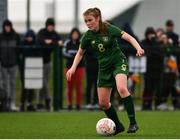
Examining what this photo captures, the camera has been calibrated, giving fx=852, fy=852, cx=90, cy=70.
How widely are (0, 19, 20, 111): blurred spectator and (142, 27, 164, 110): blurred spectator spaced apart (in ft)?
10.4

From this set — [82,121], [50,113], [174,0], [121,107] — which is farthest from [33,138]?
[174,0]

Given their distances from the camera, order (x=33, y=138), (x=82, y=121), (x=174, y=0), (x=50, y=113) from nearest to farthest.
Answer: (x=33, y=138), (x=82, y=121), (x=50, y=113), (x=174, y=0)

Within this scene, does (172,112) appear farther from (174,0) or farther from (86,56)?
(174,0)

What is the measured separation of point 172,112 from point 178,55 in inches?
70.4

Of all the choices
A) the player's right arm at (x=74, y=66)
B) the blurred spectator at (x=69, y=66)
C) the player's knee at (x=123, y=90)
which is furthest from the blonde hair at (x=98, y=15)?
the blurred spectator at (x=69, y=66)

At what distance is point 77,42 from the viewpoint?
20672 mm

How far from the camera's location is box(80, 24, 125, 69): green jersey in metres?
13.1

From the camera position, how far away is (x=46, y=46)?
2077 cm

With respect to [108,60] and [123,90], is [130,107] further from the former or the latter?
[108,60]

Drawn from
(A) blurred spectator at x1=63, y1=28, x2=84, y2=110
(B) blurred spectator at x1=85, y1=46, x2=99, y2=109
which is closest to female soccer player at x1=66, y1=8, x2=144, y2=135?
(A) blurred spectator at x1=63, y1=28, x2=84, y2=110

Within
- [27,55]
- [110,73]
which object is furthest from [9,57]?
[110,73]

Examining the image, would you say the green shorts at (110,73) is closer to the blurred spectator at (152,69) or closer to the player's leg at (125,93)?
the player's leg at (125,93)

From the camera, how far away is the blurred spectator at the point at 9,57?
2041cm

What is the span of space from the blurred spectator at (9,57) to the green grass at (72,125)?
121cm
